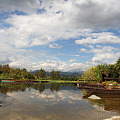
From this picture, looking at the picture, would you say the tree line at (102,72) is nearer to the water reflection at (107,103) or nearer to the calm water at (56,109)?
the water reflection at (107,103)

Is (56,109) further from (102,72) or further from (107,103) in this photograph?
(102,72)

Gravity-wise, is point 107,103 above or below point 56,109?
below

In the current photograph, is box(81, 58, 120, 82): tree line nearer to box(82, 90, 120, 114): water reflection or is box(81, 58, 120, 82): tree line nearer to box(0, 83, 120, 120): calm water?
box(82, 90, 120, 114): water reflection

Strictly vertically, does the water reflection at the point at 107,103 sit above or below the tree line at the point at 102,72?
below

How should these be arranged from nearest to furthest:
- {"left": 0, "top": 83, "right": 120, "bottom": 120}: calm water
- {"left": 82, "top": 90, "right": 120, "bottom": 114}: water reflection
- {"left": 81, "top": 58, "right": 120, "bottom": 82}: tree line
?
{"left": 0, "top": 83, "right": 120, "bottom": 120}: calm water < {"left": 82, "top": 90, "right": 120, "bottom": 114}: water reflection < {"left": 81, "top": 58, "right": 120, "bottom": 82}: tree line

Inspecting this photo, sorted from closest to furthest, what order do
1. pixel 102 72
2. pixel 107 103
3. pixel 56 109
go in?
pixel 56 109 < pixel 107 103 < pixel 102 72

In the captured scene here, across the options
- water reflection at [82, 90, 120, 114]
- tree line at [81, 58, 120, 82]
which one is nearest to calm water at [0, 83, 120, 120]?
water reflection at [82, 90, 120, 114]

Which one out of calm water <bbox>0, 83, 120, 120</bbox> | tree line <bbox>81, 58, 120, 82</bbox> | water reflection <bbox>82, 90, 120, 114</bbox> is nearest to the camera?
calm water <bbox>0, 83, 120, 120</bbox>

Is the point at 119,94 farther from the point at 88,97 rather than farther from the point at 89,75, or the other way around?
the point at 89,75

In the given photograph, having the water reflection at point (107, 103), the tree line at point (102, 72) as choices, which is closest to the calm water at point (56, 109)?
the water reflection at point (107, 103)

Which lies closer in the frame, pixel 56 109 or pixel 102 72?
pixel 56 109

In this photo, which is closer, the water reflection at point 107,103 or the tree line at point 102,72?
the water reflection at point 107,103

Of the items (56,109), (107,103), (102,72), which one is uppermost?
(102,72)

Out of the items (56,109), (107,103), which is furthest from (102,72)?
(56,109)
